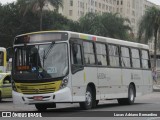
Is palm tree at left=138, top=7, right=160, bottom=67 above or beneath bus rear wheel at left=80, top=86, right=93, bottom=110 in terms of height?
above

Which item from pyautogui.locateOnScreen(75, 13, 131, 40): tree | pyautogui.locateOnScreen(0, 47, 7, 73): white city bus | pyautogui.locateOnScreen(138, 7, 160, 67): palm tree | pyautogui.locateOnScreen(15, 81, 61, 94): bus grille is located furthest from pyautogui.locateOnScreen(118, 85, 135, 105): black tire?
pyautogui.locateOnScreen(75, 13, 131, 40): tree

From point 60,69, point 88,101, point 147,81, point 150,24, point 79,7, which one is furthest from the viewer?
point 79,7

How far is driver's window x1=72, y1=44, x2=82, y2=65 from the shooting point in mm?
18408

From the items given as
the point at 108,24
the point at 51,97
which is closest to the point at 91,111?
the point at 51,97

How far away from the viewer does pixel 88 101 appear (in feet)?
63.5

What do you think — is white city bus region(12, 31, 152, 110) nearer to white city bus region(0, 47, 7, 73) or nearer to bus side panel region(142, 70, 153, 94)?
bus side panel region(142, 70, 153, 94)

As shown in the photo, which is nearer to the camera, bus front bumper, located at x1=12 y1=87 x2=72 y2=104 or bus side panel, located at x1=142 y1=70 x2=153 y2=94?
bus front bumper, located at x1=12 y1=87 x2=72 y2=104

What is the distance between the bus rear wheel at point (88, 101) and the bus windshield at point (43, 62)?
191cm

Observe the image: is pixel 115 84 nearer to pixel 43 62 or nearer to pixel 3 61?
A: pixel 43 62

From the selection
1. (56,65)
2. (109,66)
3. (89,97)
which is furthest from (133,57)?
(56,65)

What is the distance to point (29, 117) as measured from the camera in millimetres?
15727

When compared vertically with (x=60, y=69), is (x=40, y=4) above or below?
above

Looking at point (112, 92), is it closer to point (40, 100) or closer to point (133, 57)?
point (133, 57)

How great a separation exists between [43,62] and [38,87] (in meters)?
0.96
